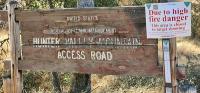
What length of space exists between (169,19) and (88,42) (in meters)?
1.24

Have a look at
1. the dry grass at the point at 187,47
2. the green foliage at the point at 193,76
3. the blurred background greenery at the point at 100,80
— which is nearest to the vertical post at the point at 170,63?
the blurred background greenery at the point at 100,80

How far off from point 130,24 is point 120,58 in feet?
1.58

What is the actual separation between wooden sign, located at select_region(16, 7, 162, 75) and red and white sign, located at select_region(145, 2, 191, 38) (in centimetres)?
17

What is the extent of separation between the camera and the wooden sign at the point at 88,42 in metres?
6.02

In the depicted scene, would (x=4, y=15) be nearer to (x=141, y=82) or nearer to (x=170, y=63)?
(x=170, y=63)

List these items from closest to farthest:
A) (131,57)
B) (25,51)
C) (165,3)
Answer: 1. (165,3)
2. (131,57)
3. (25,51)

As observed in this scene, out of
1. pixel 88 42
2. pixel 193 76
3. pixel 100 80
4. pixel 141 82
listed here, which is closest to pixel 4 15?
pixel 88 42

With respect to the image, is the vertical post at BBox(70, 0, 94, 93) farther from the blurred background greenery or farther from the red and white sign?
the red and white sign

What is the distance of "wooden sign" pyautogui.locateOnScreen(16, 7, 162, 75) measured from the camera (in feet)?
19.8

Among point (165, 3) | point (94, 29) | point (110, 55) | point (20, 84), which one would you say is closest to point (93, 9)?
point (94, 29)

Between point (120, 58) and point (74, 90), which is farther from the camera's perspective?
point (74, 90)

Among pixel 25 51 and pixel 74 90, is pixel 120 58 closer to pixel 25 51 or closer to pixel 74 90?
pixel 25 51

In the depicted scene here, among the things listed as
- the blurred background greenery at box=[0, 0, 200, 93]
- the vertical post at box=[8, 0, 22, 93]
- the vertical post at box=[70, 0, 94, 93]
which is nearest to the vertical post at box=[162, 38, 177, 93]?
the blurred background greenery at box=[0, 0, 200, 93]

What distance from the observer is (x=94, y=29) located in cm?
634
